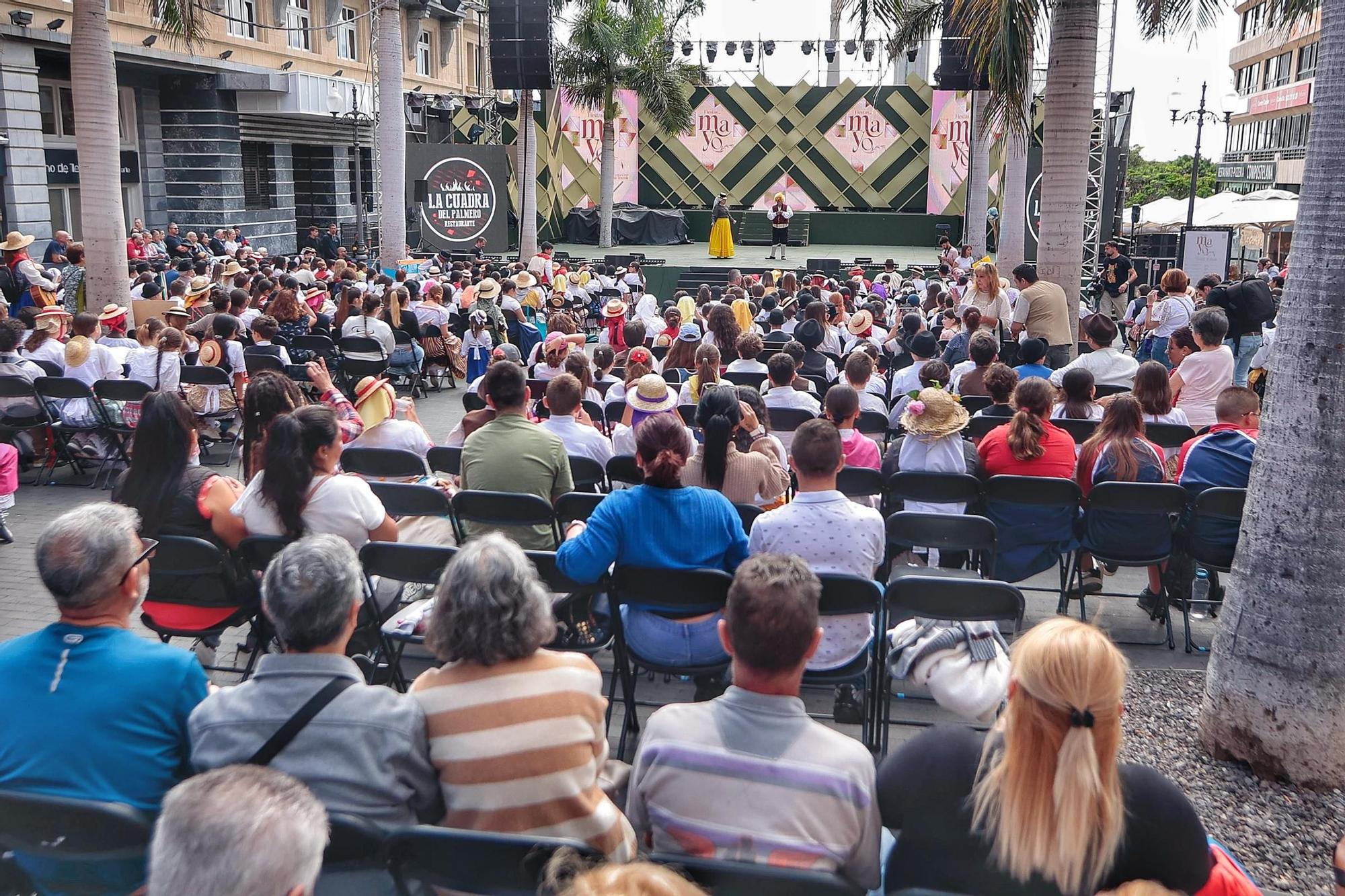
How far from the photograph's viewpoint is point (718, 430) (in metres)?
5.31

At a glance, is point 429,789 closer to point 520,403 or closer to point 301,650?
point 301,650

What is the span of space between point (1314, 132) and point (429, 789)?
397 centimetres

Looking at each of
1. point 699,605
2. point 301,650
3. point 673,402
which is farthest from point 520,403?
point 301,650

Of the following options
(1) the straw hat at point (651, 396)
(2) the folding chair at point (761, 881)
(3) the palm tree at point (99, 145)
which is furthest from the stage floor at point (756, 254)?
(2) the folding chair at point (761, 881)

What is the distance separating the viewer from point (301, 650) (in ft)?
9.32

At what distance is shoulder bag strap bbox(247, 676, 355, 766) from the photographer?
2660 mm

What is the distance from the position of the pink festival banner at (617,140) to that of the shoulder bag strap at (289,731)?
32018 mm

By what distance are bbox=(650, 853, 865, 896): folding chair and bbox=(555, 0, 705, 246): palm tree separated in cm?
2748

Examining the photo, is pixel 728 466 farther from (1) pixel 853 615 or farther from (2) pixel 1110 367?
(2) pixel 1110 367

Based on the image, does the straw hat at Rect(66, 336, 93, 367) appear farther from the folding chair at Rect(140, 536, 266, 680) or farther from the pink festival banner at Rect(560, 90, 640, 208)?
the pink festival banner at Rect(560, 90, 640, 208)

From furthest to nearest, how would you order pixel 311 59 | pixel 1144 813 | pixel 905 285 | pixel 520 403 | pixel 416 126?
pixel 416 126
pixel 311 59
pixel 905 285
pixel 520 403
pixel 1144 813

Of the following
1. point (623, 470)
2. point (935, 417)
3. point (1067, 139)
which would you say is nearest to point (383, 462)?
point (623, 470)

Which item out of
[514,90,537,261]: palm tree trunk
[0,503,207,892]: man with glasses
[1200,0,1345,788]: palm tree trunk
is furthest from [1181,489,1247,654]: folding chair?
[514,90,537,261]: palm tree trunk

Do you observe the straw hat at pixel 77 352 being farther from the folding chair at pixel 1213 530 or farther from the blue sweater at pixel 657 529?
the folding chair at pixel 1213 530
